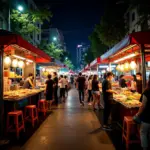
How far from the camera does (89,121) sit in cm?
874

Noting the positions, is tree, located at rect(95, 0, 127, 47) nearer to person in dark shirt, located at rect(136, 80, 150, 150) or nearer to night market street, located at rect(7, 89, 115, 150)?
night market street, located at rect(7, 89, 115, 150)

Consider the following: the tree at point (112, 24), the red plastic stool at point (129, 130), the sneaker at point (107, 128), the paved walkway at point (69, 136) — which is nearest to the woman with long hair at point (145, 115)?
the red plastic stool at point (129, 130)

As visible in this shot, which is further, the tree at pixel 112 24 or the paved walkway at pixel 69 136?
the tree at pixel 112 24

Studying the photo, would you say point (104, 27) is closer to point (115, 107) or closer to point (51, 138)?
point (115, 107)

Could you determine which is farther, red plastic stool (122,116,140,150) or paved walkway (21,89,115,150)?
paved walkway (21,89,115,150)

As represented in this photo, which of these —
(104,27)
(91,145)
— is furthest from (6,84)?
(104,27)

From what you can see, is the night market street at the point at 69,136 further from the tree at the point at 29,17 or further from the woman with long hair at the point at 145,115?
the tree at the point at 29,17

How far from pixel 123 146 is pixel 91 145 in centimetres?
92

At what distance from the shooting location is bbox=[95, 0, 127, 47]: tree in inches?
1168

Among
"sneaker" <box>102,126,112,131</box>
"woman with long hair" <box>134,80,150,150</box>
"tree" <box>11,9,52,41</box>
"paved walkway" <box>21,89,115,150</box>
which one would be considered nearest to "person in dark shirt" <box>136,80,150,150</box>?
"woman with long hair" <box>134,80,150,150</box>

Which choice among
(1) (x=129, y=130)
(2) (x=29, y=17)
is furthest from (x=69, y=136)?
(2) (x=29, y=17)

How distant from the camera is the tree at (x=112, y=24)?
97.3 ft

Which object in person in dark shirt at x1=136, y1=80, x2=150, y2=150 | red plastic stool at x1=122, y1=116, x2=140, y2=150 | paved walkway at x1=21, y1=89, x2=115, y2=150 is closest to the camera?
person in dark shirt at x1=136, y1=80, x2=150, y2=150

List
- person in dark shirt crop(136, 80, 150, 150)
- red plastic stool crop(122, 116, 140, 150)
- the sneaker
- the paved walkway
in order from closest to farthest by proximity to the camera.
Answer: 1. person in dark shirt crop(136, 80, 150, 150)
2. red plastic stool crop(122, 116, 140, 150)
3. the paved walkway
4. the sneaker
